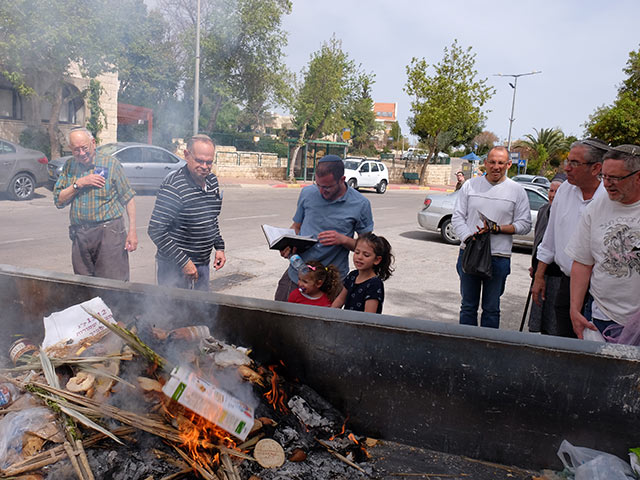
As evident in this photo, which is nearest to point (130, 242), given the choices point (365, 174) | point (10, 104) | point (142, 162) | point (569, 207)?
point (569, 207)

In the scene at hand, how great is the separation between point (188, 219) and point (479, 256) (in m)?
2.18

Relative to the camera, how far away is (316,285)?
3.10 meters

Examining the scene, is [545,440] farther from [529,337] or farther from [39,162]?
[39,162]

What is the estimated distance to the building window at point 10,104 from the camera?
54.5ft

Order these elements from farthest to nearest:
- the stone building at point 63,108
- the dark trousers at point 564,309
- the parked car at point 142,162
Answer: the stone building at point 63,108, the parked car at point 142,162, the dark trousers at point 564,309

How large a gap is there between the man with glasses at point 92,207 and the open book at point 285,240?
54.1 inches

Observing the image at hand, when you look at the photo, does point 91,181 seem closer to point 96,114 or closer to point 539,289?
point 539,289

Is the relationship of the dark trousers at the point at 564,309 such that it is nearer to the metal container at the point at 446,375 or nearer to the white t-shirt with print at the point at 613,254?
the white t-shirt with print at the point at 613,254

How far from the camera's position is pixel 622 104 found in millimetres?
19703

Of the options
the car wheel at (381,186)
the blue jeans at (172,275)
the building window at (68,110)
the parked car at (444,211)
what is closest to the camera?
the blue jeans at (172,275)

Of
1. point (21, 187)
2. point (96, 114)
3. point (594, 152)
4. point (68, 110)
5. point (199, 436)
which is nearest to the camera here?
point (199, 436)

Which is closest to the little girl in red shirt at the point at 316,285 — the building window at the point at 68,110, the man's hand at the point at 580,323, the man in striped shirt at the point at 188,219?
the man in striped shirt at the point at 188,219

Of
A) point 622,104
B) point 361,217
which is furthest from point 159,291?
point 622,104

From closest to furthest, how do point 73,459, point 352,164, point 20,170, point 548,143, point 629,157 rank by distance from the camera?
point 73,459
point 629,157
point 20,170
point 352,164
point 548,143
